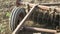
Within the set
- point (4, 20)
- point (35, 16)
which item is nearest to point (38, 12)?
point (35, 16)

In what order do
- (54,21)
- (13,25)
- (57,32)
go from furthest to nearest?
(54,21), (13,25), (57,32)

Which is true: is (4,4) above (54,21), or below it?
above

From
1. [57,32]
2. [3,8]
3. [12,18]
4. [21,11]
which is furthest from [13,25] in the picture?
[3,8]

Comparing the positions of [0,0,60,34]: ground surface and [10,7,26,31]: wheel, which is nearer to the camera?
[10,7,26,31]: wheel

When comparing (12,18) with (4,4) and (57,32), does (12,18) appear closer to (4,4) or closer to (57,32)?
(57,32)

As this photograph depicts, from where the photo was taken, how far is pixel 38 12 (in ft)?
18.1

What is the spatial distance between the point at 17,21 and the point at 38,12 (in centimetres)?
119

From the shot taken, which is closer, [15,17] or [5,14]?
[15,17]

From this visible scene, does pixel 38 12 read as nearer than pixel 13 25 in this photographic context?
No

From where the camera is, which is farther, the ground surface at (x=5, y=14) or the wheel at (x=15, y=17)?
the ground surface at (x=5, y=14)

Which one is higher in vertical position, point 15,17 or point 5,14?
point 15,17

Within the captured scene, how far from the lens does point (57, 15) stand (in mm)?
5391

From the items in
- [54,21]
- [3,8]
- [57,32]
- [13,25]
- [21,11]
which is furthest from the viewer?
[3,8]

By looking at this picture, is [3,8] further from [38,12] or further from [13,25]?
[13,25]
